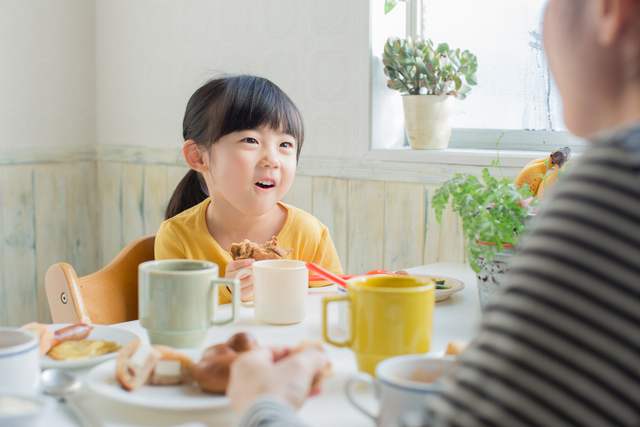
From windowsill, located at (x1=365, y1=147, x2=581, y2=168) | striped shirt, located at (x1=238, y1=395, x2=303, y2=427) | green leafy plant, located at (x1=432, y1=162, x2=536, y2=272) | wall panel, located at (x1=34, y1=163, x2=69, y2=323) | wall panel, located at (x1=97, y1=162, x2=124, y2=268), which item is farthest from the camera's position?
wall panel, located at (x1=97, y1=162, x2=124, y2=268)

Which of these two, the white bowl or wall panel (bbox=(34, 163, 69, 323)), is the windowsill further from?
wall panel (bbox=(34, 163, 69, 323))

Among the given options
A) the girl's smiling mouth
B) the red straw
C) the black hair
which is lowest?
the red straw

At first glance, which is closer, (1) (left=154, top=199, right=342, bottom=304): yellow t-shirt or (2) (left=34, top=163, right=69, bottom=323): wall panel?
(1) (left=154, top=199, right=342, bottom=304): yellow t-shirt

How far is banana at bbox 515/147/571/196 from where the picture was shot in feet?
3.58

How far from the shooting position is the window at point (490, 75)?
1646 mm

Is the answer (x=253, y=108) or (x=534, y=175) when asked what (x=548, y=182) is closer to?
(x=534, y=175)

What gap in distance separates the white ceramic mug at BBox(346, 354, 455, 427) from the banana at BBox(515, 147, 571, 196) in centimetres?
62

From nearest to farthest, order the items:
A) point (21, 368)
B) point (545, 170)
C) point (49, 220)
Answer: point (21, 368)
point (545, 170)
point (49, 220)

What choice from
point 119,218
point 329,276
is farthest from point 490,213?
point 119,218

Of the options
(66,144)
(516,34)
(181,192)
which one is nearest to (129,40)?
(66,144)

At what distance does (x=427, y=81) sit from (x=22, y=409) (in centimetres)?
137

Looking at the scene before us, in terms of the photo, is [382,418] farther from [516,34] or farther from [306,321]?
[516,34]

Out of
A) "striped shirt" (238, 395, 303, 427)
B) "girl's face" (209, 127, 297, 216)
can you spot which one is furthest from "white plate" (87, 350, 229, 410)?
"girl's face" (209, 127, 297, 216)

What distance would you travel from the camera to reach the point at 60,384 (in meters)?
0.61
